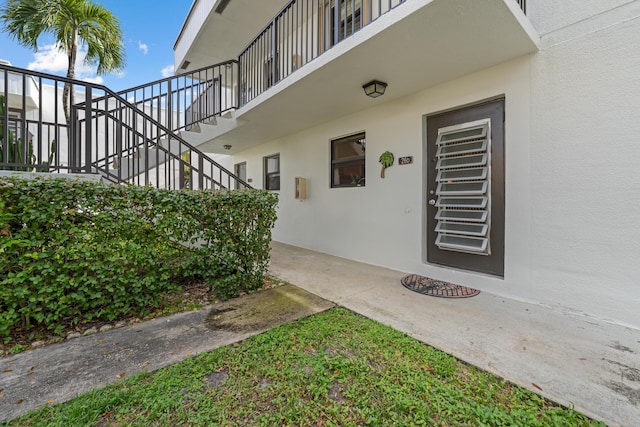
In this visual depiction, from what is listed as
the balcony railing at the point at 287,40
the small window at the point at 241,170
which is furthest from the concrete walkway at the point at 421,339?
the small window at the point at 241,170

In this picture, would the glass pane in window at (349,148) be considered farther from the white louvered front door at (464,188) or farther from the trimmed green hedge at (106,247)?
the trimmed green hedge at (106,247)

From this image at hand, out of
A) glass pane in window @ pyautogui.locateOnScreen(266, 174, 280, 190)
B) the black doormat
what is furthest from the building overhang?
the black doormat

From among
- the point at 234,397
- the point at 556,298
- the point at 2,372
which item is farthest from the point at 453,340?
the point at 2,372

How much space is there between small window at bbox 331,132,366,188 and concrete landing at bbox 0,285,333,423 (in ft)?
9.79

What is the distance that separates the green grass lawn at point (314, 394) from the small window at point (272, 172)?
6119 millimetres

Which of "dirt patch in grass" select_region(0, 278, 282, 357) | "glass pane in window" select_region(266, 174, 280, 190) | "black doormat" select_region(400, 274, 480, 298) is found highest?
"glass pane in window" select_region(266, 174, 280, 190)

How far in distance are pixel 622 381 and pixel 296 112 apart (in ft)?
17.8

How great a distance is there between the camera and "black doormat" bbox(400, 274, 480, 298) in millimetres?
3578

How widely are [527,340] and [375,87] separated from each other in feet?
11.4

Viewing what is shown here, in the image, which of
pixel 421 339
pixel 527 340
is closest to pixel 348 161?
pixel 421 339

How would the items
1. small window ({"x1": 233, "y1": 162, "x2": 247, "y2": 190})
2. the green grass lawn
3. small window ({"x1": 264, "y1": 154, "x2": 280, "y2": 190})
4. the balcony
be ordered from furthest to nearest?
small window ({"x1": 233, "y1": 162, "x2": 247, "y2": 190}) → small window ({"x1": 264, "y1": 154, "x2": 280, "y2": 190}) → the balcony → the green grass lawn

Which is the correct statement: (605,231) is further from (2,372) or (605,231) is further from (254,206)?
(2,372)

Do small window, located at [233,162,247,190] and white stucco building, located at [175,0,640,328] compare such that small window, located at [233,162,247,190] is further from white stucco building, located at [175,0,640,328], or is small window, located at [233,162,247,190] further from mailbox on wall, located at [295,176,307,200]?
white stucco building, located at [175,0,640,328]

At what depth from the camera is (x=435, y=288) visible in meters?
3.81
